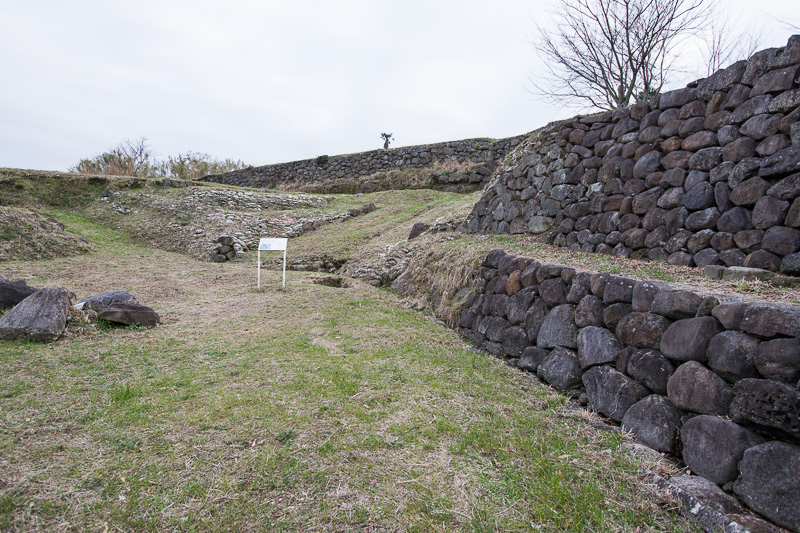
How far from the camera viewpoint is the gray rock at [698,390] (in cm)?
253

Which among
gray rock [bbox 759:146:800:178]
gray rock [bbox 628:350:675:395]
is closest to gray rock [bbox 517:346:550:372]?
gray rock [bbox 628:350:675:395]

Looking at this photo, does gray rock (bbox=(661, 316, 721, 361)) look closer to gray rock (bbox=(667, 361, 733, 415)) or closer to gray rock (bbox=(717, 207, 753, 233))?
gray rock (bbox=(667, 361, 733, 415))

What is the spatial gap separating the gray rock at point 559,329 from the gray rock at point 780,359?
1.66m

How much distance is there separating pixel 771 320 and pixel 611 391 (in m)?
1.29

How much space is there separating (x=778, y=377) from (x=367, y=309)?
5.49 meters

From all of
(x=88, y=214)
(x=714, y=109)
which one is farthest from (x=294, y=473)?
(x=88, y=214)

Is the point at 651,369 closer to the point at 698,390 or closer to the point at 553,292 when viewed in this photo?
the point at 698,390

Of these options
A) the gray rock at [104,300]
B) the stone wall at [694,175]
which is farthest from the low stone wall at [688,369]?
the gray rock at [104,300]

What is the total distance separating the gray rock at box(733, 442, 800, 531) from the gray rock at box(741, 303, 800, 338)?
63cm

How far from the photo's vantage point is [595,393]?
11.6 ft

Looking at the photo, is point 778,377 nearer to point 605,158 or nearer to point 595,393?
point 595,393

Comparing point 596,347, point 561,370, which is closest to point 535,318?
point 561,370

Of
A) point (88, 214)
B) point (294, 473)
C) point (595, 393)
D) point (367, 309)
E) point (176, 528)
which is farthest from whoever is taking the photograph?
point (88, 214)

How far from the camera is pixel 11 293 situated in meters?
5.42
